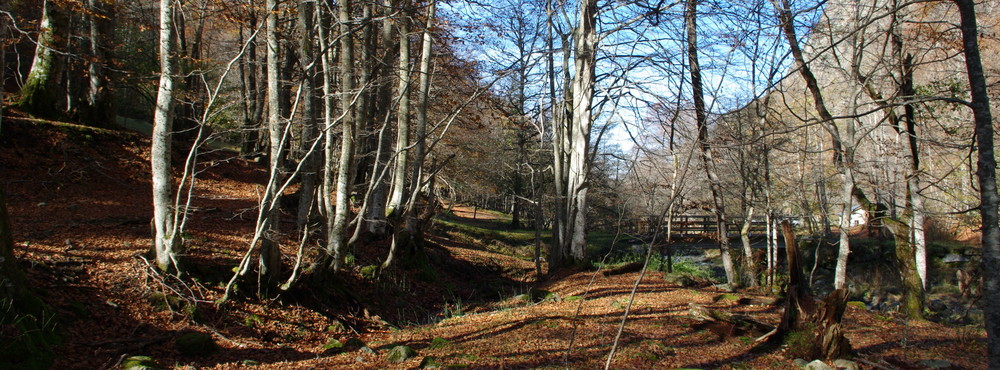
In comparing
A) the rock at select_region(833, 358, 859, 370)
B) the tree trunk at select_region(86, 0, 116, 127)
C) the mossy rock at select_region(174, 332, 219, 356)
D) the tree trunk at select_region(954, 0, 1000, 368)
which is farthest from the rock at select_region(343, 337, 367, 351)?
the tree trunk at select_region(86, 0, 116, 127)

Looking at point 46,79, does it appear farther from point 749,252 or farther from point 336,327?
point 749,252

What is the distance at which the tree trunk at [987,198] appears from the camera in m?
3.62

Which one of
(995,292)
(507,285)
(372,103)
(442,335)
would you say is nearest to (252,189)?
(372,103)

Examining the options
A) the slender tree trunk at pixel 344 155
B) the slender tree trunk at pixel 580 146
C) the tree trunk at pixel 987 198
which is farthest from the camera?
the slender tree trunk at pixel 580 146

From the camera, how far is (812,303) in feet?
17.8

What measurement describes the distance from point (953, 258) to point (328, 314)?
1981 centimetres

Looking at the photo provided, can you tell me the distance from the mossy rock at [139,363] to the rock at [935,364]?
22.2 ft

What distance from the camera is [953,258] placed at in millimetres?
17641

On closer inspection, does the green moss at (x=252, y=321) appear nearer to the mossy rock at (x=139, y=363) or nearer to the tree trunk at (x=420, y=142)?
the mossy rock at (x=139, y=363)

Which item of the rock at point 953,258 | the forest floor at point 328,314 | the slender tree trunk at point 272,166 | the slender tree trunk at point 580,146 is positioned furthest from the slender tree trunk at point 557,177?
the rock at point 953,258

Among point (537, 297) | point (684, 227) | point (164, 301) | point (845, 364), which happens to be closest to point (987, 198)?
point (845, 364)

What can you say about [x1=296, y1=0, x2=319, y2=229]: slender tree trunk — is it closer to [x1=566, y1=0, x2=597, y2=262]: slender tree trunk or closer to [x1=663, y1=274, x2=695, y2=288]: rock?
[x1=566, y1=0, x2=597, y2=262]: slender tree trunk

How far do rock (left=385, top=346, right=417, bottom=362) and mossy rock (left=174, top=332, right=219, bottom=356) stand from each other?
5.75 ft

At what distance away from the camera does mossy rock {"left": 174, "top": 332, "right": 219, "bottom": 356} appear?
5199 mm
